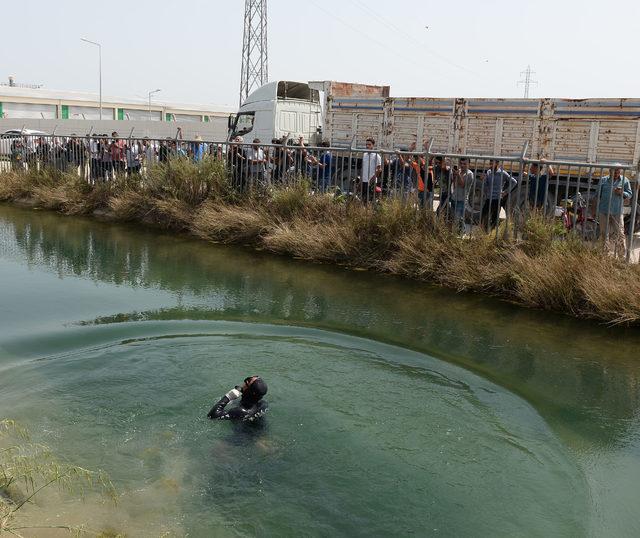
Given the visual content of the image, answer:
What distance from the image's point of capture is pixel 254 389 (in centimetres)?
634

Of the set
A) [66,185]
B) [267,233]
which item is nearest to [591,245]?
[267,233]

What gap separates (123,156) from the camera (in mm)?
19297

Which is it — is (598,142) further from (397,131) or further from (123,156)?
(123,156)

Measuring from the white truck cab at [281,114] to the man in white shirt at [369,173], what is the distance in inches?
330

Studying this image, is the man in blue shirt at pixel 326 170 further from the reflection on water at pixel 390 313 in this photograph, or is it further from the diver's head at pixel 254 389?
the diver's head at pixel 254 389

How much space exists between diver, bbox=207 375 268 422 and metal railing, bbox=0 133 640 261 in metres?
6.12

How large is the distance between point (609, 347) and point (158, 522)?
6.34 metres

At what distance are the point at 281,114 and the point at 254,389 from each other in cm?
1750

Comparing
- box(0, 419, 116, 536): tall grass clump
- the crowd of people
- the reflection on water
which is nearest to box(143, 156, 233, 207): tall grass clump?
the crowd of people

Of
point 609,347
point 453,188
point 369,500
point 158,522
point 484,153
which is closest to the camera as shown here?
point 158,522

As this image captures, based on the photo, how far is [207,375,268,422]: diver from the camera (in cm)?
636

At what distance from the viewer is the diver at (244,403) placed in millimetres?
6355

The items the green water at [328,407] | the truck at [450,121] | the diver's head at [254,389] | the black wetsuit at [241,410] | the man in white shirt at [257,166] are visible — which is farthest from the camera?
the man in white shirt at [257,166]

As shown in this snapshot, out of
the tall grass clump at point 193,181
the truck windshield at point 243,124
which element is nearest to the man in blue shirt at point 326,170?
the tall grass clump at point 193,181
